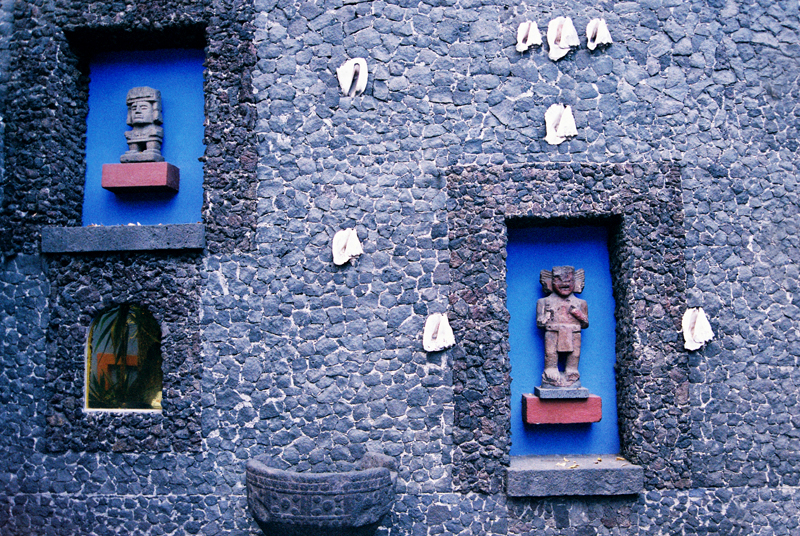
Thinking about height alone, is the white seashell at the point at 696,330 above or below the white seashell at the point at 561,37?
below

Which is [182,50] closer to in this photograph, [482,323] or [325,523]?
[482,323]

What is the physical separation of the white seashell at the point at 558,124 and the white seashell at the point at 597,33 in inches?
26.9

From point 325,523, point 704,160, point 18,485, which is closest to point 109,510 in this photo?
point 18,485

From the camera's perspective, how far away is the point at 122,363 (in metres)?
4.79

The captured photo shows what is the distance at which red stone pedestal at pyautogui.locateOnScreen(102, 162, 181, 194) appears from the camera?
4770 mm

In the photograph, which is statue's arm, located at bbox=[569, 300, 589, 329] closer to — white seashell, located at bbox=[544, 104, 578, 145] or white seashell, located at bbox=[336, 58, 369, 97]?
white seashell, located at bbox=[544, 104, 578, 145]

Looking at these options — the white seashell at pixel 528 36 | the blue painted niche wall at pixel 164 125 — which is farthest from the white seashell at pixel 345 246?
the white seashell at pixel 528 36

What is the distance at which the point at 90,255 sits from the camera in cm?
472

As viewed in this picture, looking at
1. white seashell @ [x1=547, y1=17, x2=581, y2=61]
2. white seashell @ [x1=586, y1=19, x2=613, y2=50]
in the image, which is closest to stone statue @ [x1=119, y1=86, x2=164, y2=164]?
white seashell @ [x1=547, y1=17, x2=581, y2=61]

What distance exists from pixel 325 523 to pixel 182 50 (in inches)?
190

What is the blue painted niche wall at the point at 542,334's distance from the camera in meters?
4.74

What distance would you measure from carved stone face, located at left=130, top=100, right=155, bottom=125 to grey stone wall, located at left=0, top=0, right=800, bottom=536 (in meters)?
0.63

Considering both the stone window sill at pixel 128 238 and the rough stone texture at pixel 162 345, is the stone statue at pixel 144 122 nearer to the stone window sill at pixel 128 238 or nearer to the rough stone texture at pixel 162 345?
the stone window sill at pixel 128 238

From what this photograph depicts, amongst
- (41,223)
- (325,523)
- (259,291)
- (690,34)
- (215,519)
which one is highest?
(690,34)
